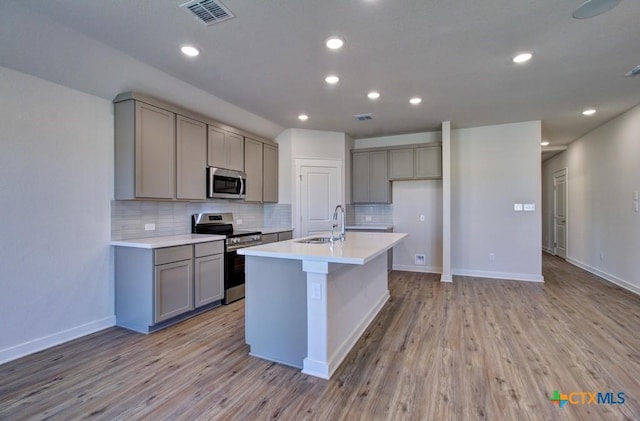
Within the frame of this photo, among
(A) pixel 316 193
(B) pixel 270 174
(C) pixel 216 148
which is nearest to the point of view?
(C) pixel 216 148

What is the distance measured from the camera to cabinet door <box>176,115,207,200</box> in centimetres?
360

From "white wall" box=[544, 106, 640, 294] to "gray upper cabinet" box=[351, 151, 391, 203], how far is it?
11.3 ft

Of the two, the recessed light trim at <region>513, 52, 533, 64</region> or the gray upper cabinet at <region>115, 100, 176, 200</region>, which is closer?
the recessed light trim at <region>513, 52, 533, 64</region>

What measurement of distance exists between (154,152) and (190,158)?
0.48 m

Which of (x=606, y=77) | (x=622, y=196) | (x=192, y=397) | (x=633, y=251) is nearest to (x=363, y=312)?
(x=192, y=397)

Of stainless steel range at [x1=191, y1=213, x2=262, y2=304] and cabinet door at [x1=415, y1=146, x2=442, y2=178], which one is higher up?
cabinet door at [x1=415, y1=146, x2=442, y2=178]

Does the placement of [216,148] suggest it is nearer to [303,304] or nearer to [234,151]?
[234,151]

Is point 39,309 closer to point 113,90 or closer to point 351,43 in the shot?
point 113,90

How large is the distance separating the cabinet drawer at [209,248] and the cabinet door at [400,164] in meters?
3.42

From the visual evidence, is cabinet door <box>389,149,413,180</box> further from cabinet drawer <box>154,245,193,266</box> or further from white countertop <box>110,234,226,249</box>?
cabinet drawer <box>154,245,193,266</box>

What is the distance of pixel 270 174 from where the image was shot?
17.2 ft

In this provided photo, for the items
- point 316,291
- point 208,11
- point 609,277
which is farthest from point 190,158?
point 609,277

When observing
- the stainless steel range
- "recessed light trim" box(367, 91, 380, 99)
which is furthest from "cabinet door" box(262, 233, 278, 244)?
"recessed light trim" box(367, 91, 380, 99)

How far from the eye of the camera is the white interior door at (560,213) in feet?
22.7
